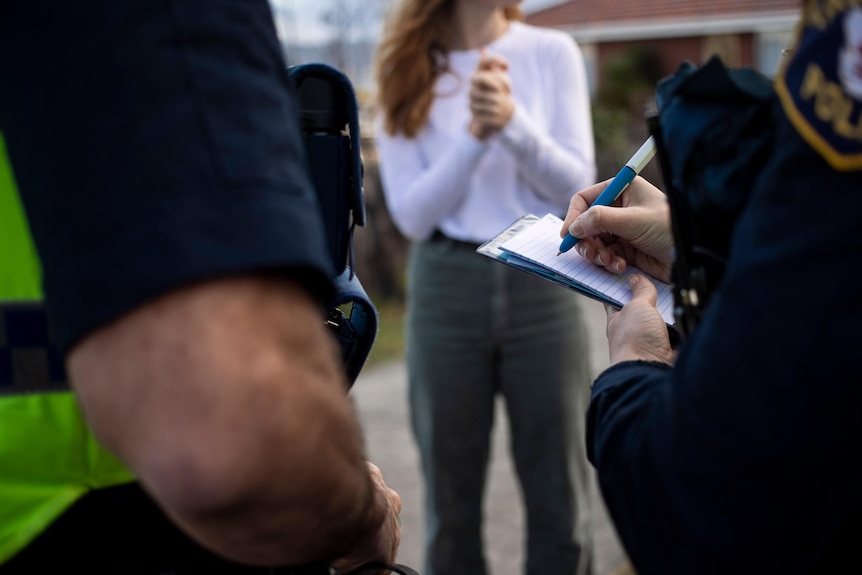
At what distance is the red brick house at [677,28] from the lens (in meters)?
18.5

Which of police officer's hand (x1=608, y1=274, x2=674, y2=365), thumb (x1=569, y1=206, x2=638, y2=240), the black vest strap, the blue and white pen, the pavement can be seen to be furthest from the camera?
the pavement

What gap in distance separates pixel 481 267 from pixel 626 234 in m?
1.32

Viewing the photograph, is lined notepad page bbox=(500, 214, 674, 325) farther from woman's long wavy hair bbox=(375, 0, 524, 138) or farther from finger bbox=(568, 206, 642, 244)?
woman's long wavy hair bbox=(375, 0, 524, 138)

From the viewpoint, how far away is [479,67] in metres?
2.61

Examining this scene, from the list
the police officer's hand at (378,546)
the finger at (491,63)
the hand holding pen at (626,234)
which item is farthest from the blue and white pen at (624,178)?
the finger at (491,63)

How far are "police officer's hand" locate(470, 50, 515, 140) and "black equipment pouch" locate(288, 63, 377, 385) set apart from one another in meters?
1.35

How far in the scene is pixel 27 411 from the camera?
2.90 ft

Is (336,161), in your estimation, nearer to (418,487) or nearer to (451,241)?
(451,241)

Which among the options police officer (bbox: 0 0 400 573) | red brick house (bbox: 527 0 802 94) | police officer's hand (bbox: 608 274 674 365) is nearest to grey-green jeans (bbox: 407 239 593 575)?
police officer's hand (bbox: 608 274 674 365)

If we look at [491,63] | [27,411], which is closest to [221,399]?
[27,411]

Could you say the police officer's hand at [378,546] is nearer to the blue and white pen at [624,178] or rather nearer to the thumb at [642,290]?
the thumb at [642,290]

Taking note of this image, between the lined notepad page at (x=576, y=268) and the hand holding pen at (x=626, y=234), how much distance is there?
20 millimetres

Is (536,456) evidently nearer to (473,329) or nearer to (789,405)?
(473,329)

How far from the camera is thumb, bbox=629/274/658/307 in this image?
115 centimetres
